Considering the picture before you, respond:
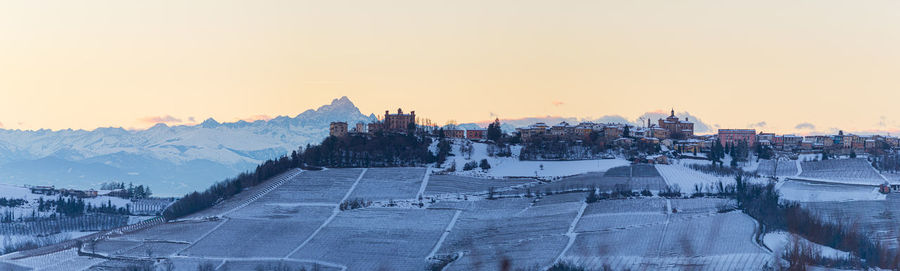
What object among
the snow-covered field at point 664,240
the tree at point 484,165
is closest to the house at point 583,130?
the tree at point 484,165

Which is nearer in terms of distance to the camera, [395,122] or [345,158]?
[345,158]

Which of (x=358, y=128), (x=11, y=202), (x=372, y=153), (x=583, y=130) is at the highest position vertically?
(x=358, y=128)

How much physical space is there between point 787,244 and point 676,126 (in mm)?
69848

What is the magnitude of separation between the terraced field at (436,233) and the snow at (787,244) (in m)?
1.23

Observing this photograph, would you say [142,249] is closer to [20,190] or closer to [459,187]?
[459,187]

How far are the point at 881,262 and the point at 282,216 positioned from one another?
49.0m

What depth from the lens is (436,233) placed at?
3519 inches

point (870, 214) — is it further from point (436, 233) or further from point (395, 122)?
point (395, 122)

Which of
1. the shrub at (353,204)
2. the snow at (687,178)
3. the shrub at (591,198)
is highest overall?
the snow at (687,178)

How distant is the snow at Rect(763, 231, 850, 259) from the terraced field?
4.03ft

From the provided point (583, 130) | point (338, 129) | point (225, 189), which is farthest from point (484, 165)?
point (338, 129)

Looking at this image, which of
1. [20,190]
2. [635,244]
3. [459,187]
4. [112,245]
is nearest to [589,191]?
[459,187]

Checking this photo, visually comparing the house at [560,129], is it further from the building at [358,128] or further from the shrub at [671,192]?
the shrub at [671,192]

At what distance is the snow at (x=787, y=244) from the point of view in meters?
69.6
